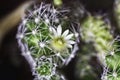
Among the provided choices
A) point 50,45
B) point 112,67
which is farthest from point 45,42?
point 112,67

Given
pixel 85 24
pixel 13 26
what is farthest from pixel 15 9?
pixel 85 24

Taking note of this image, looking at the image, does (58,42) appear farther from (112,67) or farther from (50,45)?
(112,67)

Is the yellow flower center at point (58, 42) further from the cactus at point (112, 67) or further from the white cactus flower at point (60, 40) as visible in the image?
the cactus at point (112, 67)

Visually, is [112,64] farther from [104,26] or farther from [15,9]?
[15,9]

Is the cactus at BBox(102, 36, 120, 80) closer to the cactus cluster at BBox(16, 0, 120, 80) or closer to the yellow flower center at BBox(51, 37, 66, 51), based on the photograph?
the cactus cluster at BBox(16, 0, 120, 80)

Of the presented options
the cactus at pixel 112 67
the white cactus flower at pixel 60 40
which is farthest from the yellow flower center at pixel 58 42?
the cactus at pixel 112 67

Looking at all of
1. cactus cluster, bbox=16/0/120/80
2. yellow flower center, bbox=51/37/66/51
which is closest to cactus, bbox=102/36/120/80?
cactus cluster, bbox=16/0/120/80
